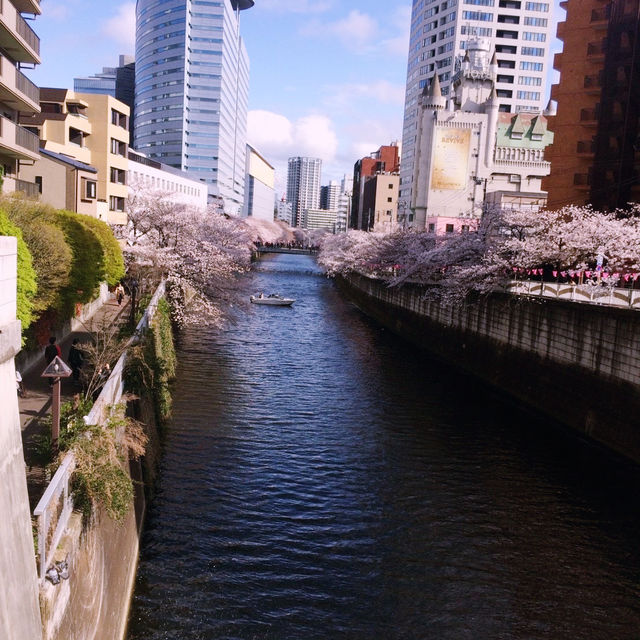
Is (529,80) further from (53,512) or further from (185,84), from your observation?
(53,512)

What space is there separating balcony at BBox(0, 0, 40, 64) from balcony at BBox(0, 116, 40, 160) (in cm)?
366

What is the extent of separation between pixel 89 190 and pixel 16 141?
17051mm

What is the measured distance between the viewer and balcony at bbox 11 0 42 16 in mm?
28547

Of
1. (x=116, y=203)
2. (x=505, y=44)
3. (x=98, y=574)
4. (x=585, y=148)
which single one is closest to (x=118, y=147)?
(x=116, y=203)

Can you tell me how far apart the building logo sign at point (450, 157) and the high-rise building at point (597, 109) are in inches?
1796

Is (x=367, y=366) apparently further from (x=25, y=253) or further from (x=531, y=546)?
(x=25, y=253)

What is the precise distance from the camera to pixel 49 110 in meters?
49.5

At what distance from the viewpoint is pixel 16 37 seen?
27.3 m

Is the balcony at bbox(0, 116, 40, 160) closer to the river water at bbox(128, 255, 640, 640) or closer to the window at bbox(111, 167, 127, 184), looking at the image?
the river water at bbox(128, 255, 640, 640)

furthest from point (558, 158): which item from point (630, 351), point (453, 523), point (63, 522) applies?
point (63, 522)

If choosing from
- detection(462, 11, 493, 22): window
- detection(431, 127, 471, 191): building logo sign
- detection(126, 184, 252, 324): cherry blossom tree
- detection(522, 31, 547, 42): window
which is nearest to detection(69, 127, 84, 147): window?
detection(126, 184, 252, 324): cherry blossom tree

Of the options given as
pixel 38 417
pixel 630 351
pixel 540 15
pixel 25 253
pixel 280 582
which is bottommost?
pixel 280 582

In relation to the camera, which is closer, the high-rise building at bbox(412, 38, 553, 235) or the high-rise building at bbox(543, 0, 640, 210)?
the high-rise building at bbox(543, 0, 640, 210)

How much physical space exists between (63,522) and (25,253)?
840 centimetres
